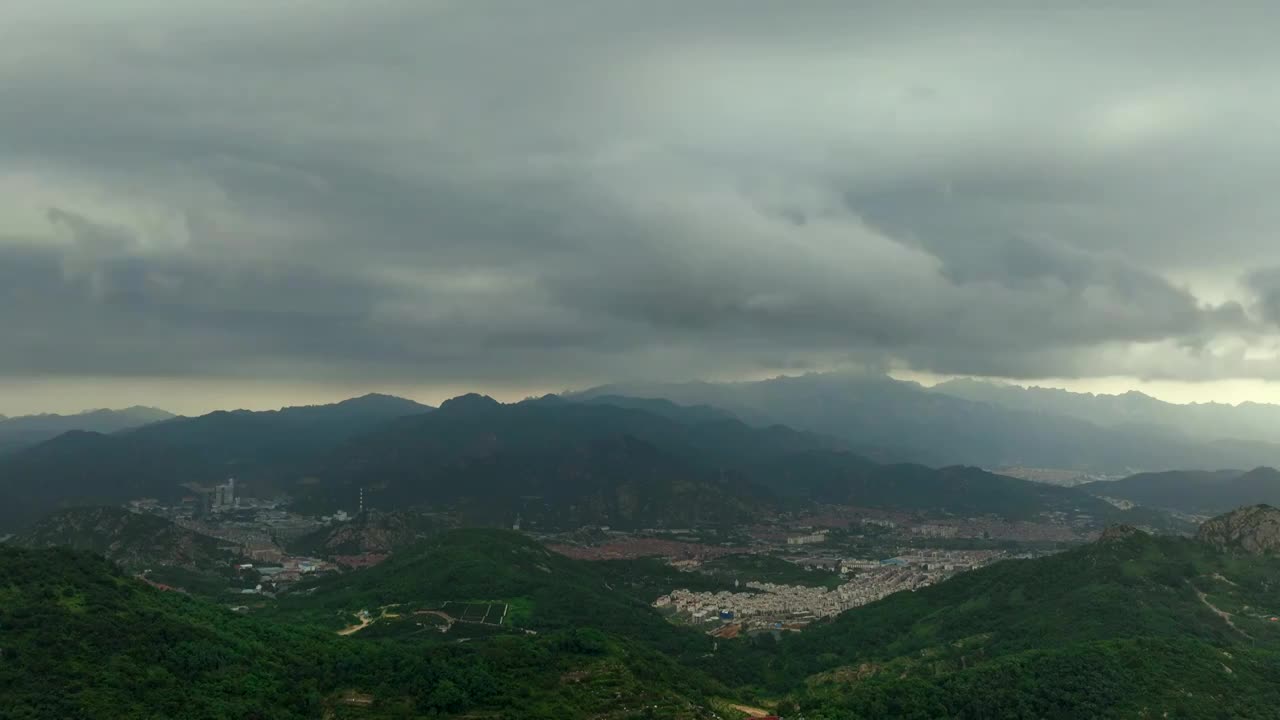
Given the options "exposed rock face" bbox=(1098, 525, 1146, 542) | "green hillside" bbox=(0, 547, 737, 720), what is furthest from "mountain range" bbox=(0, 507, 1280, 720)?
"exposed rock face" bbox=(1098, 525, 1146, 542)

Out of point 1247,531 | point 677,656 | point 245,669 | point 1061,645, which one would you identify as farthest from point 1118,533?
point 245,669

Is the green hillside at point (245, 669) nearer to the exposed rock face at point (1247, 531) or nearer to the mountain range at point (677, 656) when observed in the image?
the mountain range at point (677, 656)

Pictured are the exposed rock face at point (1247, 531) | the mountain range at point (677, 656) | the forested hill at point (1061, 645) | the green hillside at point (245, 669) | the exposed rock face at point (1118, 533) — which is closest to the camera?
the green hillside at point (245, 669)

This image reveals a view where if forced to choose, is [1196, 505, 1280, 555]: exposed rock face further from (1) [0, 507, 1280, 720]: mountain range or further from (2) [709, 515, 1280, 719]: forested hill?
(2) [709, 515, 1280, 719]: forested hill

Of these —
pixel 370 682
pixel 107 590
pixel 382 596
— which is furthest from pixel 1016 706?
pixel 382 596

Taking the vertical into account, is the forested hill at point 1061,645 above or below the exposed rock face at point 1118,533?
below

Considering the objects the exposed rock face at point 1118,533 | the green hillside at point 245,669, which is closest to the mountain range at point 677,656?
the green hillside at point 245,669

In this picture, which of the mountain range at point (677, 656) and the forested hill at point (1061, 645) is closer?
the mountain range at point (677, 656)

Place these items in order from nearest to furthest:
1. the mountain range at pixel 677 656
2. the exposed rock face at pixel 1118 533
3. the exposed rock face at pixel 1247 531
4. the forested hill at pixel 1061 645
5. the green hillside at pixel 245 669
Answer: the green hillside at pixel 245 669, the mountain range at pixel 677 656, the forested hill at pixel 1061 645, the exposed rock face at pixel 1247 531, the exposed rock face at pixel 1118 533
